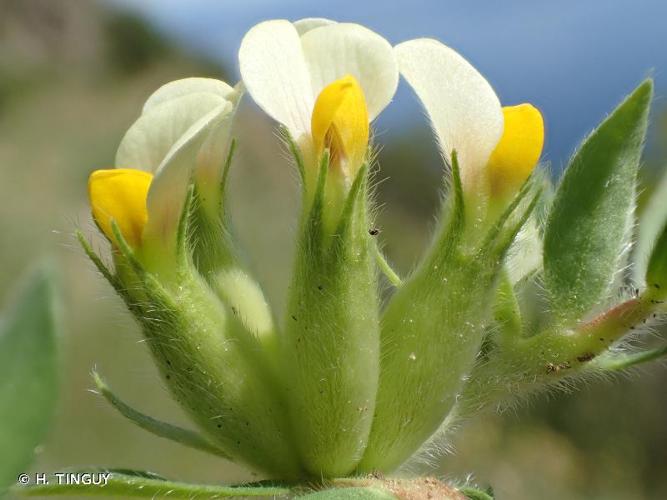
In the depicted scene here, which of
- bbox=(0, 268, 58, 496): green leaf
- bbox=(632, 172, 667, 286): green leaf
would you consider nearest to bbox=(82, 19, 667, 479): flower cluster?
bbox=(632, 172, 667, 286): green leaf

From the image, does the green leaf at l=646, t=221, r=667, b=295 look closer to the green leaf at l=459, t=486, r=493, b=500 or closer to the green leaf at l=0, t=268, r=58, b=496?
the green leaf at l=459, t=486, r=493, b=500

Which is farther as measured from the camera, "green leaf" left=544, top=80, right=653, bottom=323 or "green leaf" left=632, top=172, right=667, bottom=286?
"green leaf" left=632, top=172, right=667, bottom=286

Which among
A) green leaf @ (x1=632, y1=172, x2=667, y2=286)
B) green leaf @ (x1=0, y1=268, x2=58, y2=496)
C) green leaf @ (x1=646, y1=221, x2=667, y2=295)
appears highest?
green leaf @ (x1=0, y1=268, x2=58, y2=496)

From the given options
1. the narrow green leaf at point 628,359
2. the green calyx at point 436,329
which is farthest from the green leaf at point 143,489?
the narrow green leaf at point 628,359

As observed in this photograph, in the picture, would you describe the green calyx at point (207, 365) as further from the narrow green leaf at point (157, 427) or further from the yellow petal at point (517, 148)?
the yellow petal at point (517, 148)

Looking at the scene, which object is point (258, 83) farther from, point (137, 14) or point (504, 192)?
point (137, 14)

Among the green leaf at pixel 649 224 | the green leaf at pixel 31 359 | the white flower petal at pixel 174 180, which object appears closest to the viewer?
the green leaf at pixel 31 359

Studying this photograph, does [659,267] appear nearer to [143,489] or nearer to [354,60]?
[354,60]

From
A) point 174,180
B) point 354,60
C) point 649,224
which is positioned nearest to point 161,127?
point 174,180

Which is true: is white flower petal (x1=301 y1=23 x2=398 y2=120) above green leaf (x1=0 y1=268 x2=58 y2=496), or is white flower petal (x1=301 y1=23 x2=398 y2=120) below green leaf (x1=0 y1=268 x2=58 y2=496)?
above
